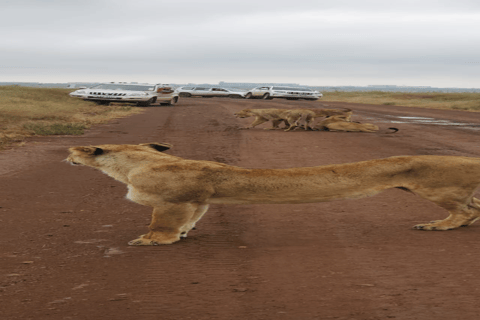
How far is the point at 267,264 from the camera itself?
4785 mm

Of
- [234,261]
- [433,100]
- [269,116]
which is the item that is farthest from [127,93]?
[433,100]

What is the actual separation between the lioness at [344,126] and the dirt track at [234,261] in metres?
10.0

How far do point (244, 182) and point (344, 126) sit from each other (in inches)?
519

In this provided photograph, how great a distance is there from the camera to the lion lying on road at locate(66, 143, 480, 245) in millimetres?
5297

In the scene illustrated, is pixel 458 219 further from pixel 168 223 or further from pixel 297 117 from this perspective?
pixel 297 117

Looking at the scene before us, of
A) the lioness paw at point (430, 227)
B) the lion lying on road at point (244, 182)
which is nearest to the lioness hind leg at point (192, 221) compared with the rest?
the lion lying on road at point (244, 182)

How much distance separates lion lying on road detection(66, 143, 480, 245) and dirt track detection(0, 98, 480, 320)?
0.37 m

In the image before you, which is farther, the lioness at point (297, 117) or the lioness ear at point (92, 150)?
the lioness at point (297, 117)

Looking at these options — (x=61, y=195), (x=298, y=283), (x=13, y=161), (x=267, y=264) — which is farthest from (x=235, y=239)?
(x=13, y=161)

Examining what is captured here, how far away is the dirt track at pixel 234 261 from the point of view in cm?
385

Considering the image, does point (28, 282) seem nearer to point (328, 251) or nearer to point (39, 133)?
point (328, 251)

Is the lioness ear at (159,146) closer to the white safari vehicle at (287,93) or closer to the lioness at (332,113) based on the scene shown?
the lioness at (332,113)

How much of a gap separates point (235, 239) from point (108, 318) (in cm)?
211

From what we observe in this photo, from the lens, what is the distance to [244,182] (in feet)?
17.5
